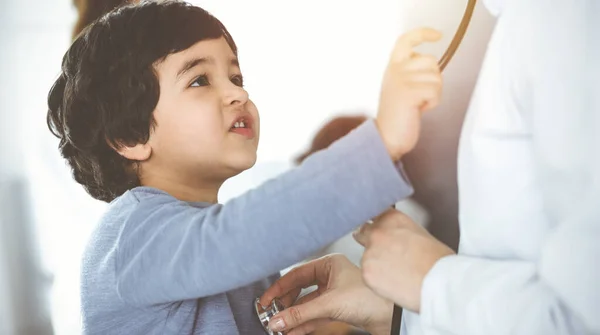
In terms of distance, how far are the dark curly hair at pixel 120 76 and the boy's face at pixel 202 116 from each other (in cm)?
1

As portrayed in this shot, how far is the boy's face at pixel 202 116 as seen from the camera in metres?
0.67

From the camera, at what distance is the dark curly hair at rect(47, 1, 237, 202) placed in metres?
0.68

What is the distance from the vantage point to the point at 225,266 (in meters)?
0.50

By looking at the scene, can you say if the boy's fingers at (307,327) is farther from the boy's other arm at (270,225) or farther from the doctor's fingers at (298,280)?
the boy's other arm at (270,225)

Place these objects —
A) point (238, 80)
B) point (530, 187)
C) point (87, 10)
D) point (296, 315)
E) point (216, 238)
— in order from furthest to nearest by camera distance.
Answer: point (87, 10) → point (238, 80) → point (296, 315) → point (216, 238) → point (530, 187)

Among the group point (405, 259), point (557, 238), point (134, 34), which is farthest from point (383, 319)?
point (134, 34)

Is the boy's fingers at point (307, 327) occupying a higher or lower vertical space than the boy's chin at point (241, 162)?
lower

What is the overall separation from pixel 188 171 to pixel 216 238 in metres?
0.22

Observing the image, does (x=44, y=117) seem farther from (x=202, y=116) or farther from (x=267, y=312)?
(x=267, y=312)

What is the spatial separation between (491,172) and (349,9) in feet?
1.22

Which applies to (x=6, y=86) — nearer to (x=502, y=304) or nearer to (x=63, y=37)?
(x=63, y=37)

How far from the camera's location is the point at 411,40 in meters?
0.47

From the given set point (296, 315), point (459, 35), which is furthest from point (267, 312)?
point (459, 35)

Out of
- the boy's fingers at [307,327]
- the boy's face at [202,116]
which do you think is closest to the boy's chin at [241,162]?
the boy's face at [202,116]
